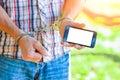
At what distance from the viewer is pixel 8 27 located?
1003mm

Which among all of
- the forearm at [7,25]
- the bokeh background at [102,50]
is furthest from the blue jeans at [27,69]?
the bokeh background at [102,50]

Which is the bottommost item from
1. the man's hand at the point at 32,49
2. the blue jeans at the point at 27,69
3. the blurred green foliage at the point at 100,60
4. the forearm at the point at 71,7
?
the blurred green foliage at the point at 100,60

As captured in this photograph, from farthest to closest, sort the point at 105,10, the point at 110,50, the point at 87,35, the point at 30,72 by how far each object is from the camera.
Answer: the point at 110,50 < the point at 105,10 < the point at 30,72 < the point at 87,35

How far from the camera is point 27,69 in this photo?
108cm

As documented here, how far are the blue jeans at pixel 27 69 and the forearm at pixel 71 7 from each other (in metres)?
0.16

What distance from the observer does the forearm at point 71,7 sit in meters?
1.13

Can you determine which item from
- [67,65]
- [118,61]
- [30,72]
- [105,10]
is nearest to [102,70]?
[118,61]

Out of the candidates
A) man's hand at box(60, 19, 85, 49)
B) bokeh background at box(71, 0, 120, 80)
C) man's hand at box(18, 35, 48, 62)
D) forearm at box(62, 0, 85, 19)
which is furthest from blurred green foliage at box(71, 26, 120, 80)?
man's hand at box(18, 35, 48, 62)

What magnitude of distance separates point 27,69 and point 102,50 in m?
1.03

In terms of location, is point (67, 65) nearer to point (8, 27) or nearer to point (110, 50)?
point (8, 27)

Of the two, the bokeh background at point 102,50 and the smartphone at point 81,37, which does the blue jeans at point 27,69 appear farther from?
the bokeh background at point 102,50

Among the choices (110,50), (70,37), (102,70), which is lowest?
(102,70)

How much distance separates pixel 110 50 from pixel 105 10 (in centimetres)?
29

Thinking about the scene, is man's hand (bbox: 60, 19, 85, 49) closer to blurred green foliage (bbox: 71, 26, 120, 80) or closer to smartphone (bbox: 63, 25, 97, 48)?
smartphone (bbox: 63, 25, 97, 48)
